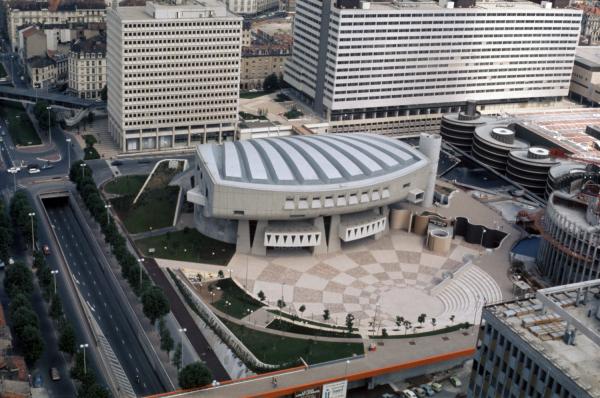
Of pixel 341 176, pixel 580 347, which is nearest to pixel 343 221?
pixel 341 176

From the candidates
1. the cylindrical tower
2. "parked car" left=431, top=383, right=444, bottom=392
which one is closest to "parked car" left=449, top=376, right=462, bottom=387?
"parked car" left=431, top=383, right=444, bottom=392

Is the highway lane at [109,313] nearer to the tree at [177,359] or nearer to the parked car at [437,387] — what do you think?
the tree at [177,359]

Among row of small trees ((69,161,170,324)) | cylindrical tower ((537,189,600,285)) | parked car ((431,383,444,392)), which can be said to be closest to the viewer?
parked car ((431,383,444,392))

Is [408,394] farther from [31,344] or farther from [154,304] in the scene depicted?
[31,344]

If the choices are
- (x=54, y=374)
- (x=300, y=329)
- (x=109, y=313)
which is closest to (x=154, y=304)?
(x=109, y=313)

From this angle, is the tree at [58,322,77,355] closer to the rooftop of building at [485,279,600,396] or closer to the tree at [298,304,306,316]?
the tree at [298,304,306,316]

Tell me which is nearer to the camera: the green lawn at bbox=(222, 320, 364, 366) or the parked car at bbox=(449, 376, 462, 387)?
the parked car at bbox=(449, 376, 462, 387)

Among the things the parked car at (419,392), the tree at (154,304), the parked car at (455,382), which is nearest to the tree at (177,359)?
the tree at (154,304)
